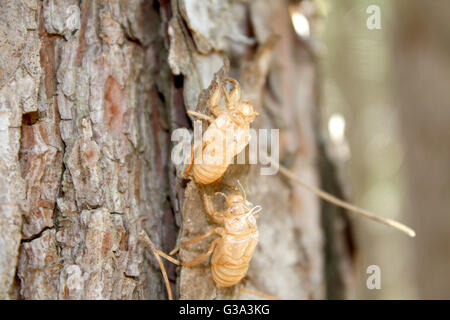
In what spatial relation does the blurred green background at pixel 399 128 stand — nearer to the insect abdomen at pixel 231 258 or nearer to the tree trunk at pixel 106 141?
the tree trunk at pixel 106 141

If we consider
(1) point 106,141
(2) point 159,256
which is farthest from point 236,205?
(1) point 106,141

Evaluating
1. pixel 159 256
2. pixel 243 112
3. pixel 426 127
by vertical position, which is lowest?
pixel 159 256

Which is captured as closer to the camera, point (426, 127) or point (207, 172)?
point (207, 172)

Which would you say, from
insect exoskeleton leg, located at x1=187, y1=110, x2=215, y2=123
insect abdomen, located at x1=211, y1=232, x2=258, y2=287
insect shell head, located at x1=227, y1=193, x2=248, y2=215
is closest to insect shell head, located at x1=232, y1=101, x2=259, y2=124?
insect exoskeleton leg, located at x1=187, y1=110, x2=215, y2=123

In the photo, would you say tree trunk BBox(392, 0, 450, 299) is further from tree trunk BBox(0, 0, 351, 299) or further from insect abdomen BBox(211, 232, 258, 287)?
insect abdomen BBox(211, 232, 258, 287)

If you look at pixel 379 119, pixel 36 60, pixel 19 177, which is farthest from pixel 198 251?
pixel 379 119

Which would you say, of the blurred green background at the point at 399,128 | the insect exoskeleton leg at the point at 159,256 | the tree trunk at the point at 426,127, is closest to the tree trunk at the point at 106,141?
the insect exoskeleton leg at the point at 159,256

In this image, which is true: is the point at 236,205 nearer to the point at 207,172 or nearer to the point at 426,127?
the point at 207,172
